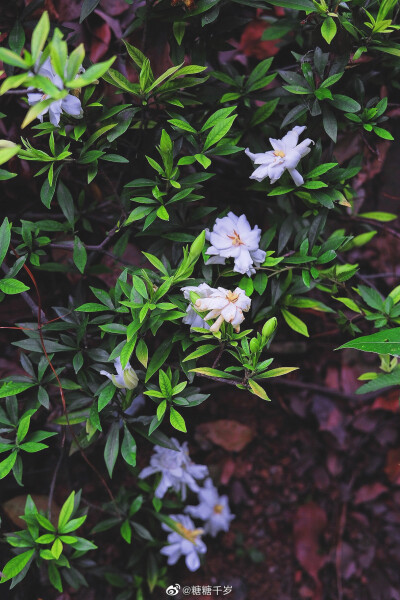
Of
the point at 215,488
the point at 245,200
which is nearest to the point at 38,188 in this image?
the point at 245,200

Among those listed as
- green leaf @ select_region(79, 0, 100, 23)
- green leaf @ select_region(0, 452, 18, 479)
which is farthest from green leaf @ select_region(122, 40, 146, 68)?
green leaf @ select_region(0, 452, 18, 479)

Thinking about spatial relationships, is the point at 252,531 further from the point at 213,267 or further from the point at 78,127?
the point at 78,127

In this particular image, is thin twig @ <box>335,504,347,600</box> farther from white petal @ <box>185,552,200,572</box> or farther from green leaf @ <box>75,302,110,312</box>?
green leaf @ <box>75,302,110,312</box>

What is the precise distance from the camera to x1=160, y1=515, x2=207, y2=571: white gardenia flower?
1533 mm

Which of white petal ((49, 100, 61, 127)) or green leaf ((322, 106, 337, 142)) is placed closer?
white petal ((49, 100, 61, 127))

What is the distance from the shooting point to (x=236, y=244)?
3.66ft

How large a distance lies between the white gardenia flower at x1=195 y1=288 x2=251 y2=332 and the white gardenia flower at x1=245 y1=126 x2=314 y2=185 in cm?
30

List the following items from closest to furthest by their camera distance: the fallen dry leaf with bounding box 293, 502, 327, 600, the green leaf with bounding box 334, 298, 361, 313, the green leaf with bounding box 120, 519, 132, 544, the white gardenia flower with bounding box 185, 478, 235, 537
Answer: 1. the green leaf with bounding box 334, 298, 361, 313
2. the green leaf with bounding box 120, 519, 132, 544
3. the white gardenia flower with bounding box 185, 478, 235, 537
4. the fallen dry leaf with bounding box 293, 502, 327, 600

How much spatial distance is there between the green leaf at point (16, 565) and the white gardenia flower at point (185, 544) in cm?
48

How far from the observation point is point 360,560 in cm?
184

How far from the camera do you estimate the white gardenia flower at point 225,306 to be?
0.96m

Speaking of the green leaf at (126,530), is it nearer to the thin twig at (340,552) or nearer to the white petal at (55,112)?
the thin twig at (340,552)

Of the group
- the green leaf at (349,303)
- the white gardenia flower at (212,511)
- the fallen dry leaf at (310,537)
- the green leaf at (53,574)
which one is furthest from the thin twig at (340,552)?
the green leaf at (53,574)

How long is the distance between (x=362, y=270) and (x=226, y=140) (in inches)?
37.5
